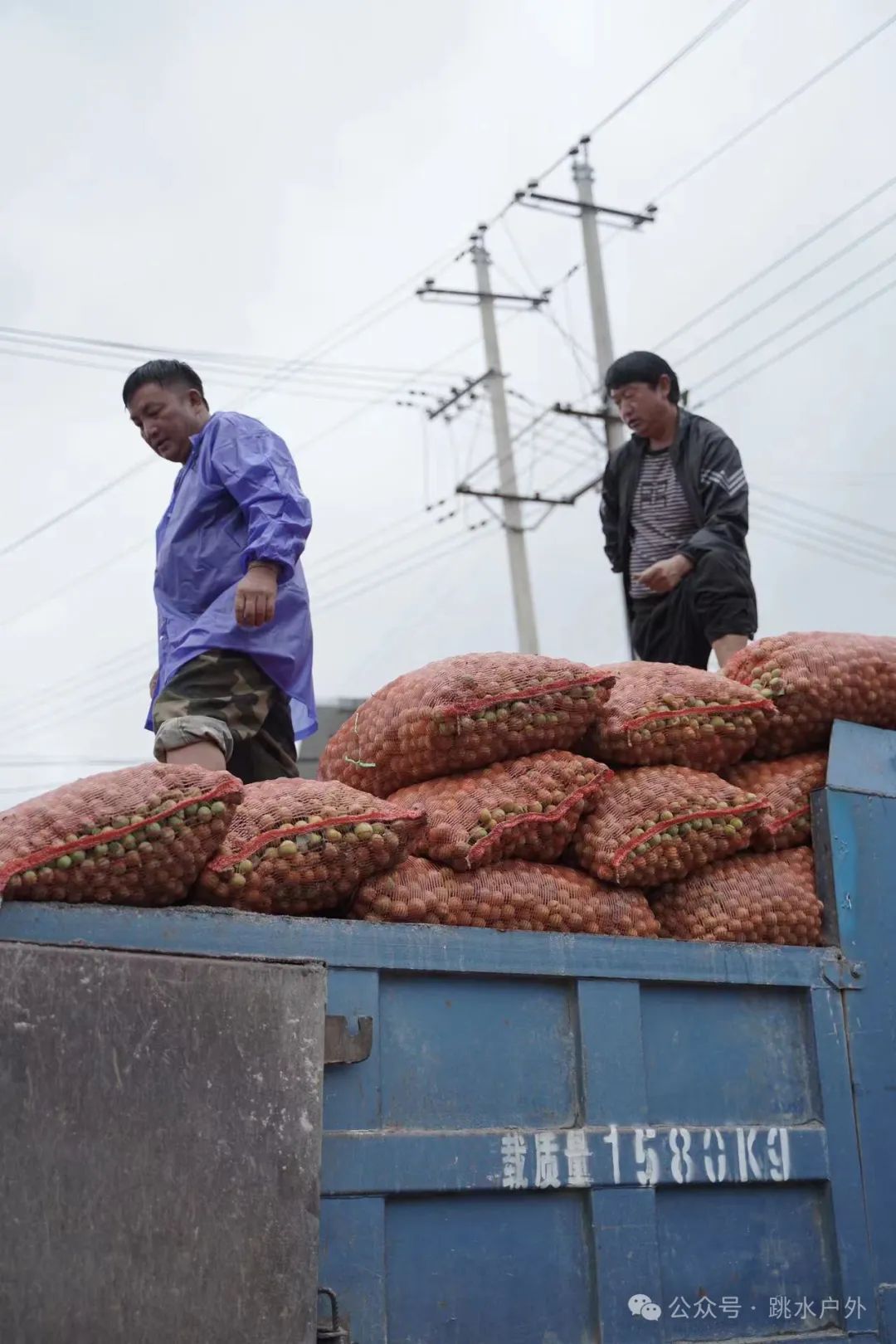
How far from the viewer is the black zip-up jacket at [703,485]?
4348 mm

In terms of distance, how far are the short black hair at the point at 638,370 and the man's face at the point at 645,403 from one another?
0.01 meters

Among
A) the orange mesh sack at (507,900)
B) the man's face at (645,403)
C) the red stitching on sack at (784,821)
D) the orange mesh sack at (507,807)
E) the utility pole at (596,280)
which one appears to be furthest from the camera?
the utility pole at (596,280)

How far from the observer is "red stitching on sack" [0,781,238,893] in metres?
2.29

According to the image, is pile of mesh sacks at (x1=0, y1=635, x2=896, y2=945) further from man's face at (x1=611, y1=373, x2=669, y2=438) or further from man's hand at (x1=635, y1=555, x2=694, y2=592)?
man's face at (x1=611, y1=373, x2=669, y2=438)

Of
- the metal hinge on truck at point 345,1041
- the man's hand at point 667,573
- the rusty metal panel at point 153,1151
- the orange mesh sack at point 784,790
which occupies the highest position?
the man's hand at point 667,573

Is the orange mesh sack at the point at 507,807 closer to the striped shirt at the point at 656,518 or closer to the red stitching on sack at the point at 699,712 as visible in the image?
the red stitching on sack at the point at 699,712

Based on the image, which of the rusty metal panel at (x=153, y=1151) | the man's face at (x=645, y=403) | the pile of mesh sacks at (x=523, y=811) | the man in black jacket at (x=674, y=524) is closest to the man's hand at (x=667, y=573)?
the man in black jacket at (x=674, y=524)

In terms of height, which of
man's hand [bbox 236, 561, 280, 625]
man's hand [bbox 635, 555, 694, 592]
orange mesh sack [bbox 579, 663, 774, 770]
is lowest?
orange mesh sack [bbox 579, 663, 774, 770]

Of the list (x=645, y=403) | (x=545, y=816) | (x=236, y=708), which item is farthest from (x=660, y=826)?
(x=645, y=403)

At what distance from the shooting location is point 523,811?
2840mm

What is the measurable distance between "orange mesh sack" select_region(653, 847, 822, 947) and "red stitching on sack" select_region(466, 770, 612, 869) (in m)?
0.29

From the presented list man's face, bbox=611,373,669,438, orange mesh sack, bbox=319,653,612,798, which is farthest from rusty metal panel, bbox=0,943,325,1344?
man's face, bbox=611,373,669,438

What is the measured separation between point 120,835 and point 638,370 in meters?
2.69

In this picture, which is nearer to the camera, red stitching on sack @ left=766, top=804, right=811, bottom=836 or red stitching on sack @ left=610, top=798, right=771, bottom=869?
red stitching on sack @ left=610, top=798, right=771, bottom=869
